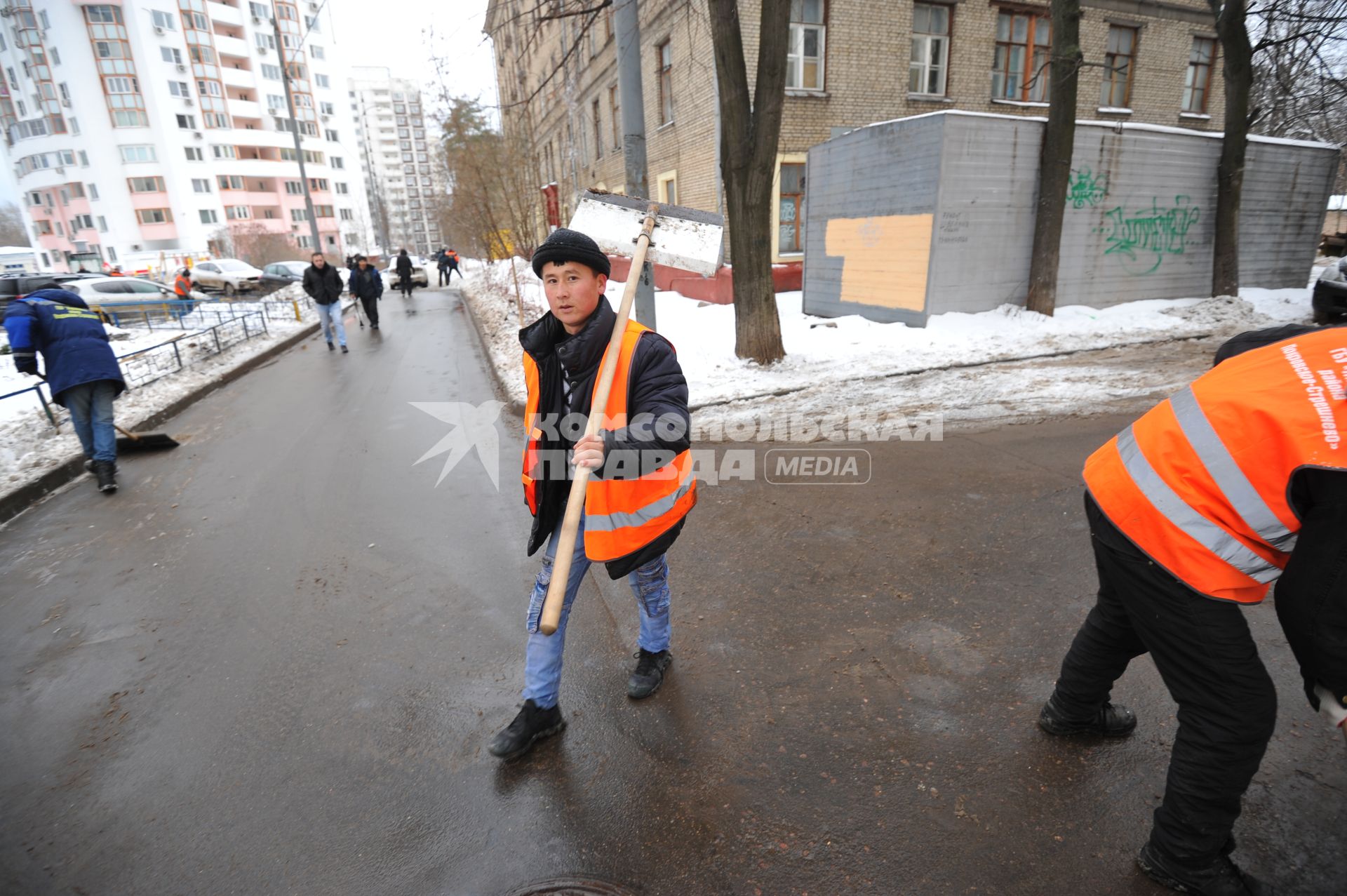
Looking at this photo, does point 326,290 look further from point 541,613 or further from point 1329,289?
point 1329,289

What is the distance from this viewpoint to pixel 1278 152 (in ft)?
42.6

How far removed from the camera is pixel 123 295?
18.9 m

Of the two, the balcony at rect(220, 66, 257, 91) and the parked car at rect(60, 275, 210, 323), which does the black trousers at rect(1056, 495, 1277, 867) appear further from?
the balcony at rect(220, 66, 257, 91)

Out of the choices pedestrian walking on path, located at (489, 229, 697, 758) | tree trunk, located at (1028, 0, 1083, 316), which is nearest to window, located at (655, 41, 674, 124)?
tree trunk, located at (1028, 0, 1083, 316)

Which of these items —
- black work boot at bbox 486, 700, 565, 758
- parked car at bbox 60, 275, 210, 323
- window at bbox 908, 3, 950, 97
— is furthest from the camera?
parked car at bbox 60, 275, 210, 323

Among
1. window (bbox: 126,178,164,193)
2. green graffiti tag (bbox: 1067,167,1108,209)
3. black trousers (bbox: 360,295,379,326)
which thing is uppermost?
window (bbox: 126,178,164,193)

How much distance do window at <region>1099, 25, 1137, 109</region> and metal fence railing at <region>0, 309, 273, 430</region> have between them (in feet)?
77.1

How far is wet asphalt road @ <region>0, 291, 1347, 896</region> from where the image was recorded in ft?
6.69

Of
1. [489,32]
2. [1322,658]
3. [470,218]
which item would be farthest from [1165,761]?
[470,218]

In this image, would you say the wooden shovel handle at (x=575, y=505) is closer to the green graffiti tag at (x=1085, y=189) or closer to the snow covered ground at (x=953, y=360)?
the snow covered ground at (x=953, y=360)

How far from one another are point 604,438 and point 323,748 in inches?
69.4

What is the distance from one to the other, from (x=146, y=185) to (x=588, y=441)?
77.3 metres

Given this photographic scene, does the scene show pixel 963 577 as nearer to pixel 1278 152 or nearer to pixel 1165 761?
pixel 1165 761

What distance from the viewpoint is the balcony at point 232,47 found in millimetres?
59969
